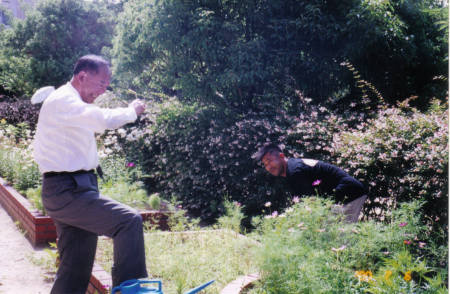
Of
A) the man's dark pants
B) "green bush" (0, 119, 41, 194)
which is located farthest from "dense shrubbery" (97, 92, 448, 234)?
the man's dark pants

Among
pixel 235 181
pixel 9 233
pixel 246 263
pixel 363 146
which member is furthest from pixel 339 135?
pixel 9 233

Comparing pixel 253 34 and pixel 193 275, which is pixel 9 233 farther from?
pixel 253 34

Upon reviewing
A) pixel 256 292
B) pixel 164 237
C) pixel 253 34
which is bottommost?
pixel 164 237

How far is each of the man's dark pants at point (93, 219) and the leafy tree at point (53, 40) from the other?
17.1m

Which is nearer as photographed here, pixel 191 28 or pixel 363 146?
pixel 363 146

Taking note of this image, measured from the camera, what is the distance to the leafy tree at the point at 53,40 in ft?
61.2

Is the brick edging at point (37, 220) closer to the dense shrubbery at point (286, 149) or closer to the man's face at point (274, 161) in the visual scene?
the dense shrubbery at point (286, 149)

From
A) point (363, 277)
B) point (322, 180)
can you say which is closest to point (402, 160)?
point (322, 180)

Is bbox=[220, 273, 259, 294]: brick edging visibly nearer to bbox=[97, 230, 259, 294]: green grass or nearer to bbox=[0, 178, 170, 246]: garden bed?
bbox=[97, 230, 259, 294]: green grass

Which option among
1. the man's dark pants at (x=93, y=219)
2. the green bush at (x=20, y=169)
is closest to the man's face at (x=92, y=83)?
the man's dark pants at (x=93, y=219)

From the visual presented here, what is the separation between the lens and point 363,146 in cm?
468

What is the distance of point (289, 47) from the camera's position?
762 cm

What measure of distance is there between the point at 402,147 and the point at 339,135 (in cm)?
97

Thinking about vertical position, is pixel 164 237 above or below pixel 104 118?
below
